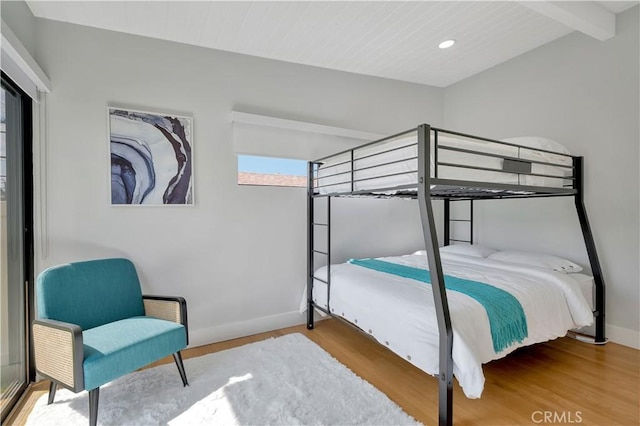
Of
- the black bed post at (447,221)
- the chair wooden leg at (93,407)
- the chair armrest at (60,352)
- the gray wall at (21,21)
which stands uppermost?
the gray wall at (21,21)

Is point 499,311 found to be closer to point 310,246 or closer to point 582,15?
point 310,246

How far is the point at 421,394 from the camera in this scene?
204 centimetres

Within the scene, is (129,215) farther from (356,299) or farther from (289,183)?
(356,299)

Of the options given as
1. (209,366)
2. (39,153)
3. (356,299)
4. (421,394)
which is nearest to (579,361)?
(421,394)

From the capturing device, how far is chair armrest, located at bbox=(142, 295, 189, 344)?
2234mm

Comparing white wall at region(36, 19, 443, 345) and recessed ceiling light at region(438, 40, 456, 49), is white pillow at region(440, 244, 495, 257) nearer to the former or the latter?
white wall at region(36, 19, 443, 345)

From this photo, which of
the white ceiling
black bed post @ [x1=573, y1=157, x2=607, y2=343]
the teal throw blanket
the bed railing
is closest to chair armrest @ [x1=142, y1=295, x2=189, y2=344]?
the bed railing

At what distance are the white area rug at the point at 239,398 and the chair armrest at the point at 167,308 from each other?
405 mm

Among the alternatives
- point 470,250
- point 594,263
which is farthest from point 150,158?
point 594,263

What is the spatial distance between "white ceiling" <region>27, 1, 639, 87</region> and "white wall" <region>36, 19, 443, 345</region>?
0.59 feet

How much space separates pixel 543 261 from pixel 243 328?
9.13ft

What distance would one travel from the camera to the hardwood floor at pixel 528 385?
1.82 m

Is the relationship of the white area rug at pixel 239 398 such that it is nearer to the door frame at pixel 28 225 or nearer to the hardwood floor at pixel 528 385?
the hardwood floor at pixel 528 385

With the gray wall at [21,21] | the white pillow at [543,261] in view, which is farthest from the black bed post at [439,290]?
the gray wall at [21,21]
